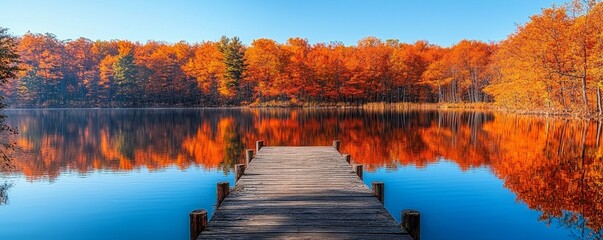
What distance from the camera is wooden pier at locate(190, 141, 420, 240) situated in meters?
6.76

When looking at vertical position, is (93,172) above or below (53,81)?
below

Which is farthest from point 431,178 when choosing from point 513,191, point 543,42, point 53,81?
point 53,81

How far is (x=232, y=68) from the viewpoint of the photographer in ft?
263

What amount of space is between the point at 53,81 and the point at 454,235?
95341 mm

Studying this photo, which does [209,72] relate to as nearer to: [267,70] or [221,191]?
[267,70]

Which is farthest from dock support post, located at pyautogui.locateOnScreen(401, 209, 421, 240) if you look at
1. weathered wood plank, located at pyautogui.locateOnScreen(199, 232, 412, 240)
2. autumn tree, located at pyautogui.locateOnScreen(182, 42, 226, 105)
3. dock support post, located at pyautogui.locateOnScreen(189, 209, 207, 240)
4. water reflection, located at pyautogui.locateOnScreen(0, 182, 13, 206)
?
autumn tree, located at pyautogui.locateOnScreen(182, 42, 226, 105)

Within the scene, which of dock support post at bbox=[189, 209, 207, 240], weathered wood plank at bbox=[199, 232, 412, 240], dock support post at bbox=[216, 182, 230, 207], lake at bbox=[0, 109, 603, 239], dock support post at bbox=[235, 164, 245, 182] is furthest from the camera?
dock support post at bbox=[235, 164, 245, 182]

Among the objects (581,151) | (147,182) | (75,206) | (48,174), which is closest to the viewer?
(75,206)

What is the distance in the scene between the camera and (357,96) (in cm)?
8106

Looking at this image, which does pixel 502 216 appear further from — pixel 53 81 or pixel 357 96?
pixel 53 81

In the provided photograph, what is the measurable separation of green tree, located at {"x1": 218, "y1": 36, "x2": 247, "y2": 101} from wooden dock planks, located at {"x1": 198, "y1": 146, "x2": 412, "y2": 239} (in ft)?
225

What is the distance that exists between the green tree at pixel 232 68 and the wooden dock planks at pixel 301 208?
68.6m

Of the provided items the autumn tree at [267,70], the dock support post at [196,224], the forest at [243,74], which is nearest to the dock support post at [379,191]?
the dock support post at [196,224]

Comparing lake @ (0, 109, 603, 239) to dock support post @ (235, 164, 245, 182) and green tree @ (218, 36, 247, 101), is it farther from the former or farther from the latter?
green tree @ (218, 36, 247, 101)
